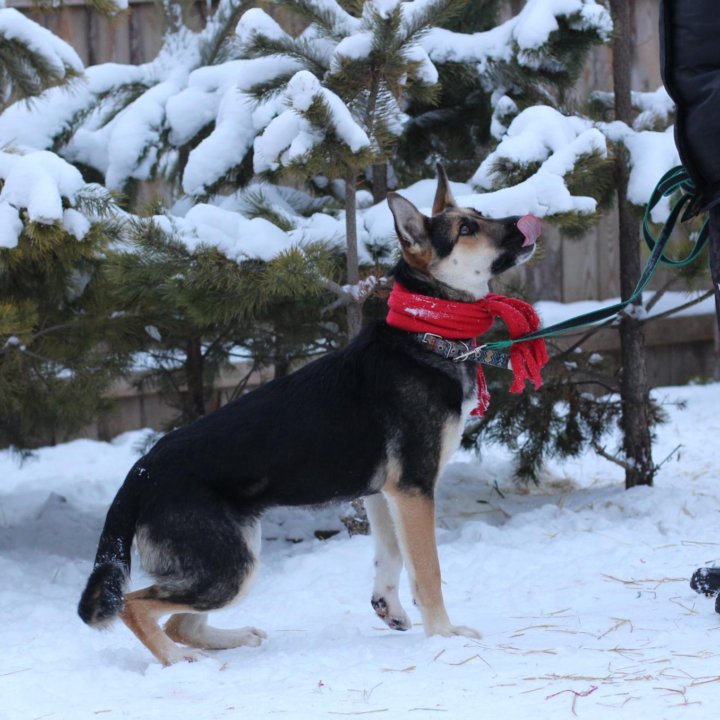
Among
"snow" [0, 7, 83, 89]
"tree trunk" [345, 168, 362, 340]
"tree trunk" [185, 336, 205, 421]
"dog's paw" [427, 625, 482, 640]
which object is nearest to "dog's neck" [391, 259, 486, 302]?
"tree trunk" [345, 168, 362, 340]

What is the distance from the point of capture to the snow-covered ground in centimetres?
307

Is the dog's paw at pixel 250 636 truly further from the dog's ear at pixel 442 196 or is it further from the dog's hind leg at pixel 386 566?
the dog's ear at pixel 442 196

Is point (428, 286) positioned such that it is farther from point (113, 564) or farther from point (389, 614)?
point (113, 564)

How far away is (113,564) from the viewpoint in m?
3.64

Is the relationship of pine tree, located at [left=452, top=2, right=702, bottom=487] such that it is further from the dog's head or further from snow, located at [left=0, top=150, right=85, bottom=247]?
snow, located at [left=0, top=150, right=85, bottom=247]

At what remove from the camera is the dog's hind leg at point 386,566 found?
3.92 metres

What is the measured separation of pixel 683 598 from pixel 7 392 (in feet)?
10.0

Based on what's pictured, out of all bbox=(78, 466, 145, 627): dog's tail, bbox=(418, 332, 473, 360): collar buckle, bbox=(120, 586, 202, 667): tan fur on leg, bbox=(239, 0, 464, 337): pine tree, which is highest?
bbox=(239, 0, 464, 337): pine tree

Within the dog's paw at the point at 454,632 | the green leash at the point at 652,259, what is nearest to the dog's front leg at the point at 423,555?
the dog's paw at the point at 454,632

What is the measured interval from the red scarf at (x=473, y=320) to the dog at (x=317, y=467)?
63mm

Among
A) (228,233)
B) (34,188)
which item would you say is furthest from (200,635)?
(34,188)

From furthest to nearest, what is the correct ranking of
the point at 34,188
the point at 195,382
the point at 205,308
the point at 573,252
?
the point at 573,252, the point at 195,382, the point at 205,308, the point at 34,188

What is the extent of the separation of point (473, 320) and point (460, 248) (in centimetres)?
26

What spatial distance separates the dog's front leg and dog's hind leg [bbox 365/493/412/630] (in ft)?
0.65
